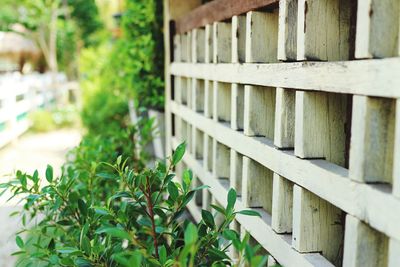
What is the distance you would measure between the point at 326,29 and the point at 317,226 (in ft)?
1.58

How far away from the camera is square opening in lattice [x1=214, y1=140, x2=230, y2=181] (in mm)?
2447

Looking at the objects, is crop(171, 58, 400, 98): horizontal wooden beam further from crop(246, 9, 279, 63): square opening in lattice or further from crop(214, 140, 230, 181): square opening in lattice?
crop(214, 140, 230, 181): square opening in lattice

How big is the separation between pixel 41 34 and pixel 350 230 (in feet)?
58.1

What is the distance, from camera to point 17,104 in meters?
12.5

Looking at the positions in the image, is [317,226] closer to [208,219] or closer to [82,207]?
[208,219]

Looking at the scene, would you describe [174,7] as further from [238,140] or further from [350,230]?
[350,230]

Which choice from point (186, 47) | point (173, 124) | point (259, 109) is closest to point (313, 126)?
point (259, 109)

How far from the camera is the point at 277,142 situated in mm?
1640

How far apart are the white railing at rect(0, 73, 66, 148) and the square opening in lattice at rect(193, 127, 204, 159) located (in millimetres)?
8216

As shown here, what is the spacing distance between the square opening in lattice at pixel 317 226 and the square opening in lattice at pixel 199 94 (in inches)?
62.5

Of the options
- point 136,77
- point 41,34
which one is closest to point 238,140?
point 136,77

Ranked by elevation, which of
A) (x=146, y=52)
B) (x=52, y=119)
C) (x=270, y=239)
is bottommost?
(x=52, y=119)

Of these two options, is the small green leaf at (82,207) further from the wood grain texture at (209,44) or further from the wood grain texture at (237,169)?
the wood grain texture at (209,44)

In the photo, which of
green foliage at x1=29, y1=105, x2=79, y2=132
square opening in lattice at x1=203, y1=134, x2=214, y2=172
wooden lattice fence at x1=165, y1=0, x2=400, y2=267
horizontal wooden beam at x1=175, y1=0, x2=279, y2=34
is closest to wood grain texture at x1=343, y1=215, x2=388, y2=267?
wooden lattice fence at x1=165, y1=0, x2=400, y2=267
